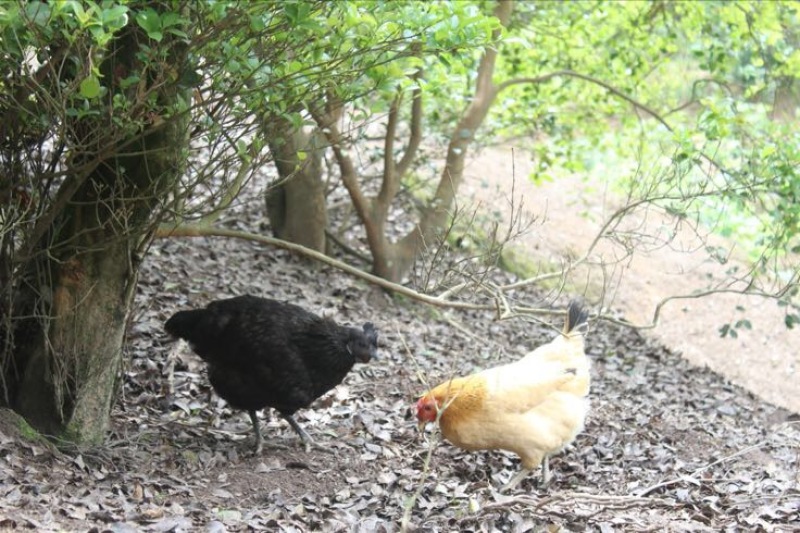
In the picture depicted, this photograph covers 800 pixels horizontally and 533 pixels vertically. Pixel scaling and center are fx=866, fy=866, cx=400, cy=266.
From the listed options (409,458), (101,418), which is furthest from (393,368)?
(101,418)

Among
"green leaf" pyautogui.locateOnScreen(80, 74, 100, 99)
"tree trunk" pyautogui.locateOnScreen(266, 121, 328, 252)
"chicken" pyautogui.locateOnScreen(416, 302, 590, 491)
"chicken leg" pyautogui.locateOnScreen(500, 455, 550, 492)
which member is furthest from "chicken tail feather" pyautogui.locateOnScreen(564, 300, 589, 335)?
"tree trunk" pyautogui.locateOnScreen(266, 121, 328, 252)

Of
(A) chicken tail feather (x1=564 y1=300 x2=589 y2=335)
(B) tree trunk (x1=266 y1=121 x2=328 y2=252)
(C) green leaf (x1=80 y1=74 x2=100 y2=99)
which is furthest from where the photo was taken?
(B) tree trunk (x1=266 y1=121 x2=328 y2=252)

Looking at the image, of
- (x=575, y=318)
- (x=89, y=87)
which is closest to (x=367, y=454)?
(x=575, y=318)

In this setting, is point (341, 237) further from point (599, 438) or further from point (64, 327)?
point (64, 327)

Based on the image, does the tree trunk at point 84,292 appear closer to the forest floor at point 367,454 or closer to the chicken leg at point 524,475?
the forest floor at point 367,454

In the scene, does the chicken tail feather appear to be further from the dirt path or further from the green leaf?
the dirt path

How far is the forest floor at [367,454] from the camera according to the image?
479cm

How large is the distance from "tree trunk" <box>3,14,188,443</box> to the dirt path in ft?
21.0

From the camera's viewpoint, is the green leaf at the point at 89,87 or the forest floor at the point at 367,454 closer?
the green leaf at the point at 89,87

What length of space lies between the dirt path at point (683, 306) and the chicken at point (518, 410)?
5.23 metres

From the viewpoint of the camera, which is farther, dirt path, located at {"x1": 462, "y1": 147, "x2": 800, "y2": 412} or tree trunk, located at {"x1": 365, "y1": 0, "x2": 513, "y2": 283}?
dirt path, located at {"x1": 462, "y1": 147, "x2": 800, "y2": 412}

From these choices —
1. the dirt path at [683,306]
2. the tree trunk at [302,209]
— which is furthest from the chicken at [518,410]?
the dirt path at [683,306]

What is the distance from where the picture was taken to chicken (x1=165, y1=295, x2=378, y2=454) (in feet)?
19.2

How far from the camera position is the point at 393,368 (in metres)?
7.84
